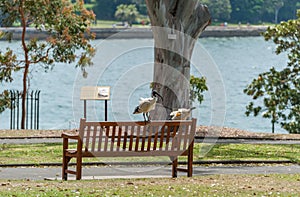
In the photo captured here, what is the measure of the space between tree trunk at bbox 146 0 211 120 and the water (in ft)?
10.3

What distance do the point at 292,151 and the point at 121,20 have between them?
117 meters

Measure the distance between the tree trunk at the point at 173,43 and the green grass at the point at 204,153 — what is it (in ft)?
9.37

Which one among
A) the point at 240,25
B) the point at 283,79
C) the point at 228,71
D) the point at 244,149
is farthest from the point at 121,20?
the point at 244,149

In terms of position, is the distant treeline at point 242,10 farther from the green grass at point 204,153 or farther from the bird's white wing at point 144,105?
the bird's white wing at point 144,105

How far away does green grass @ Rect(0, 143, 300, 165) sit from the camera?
16334 millimetres

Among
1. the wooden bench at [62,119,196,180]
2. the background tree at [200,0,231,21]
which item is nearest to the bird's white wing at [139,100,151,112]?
the wooden bench at [62,119,196,180]

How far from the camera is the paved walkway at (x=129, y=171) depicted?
46.2ft

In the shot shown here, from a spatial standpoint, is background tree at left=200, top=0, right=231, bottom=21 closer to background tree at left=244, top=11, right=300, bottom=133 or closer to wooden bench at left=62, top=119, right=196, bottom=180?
background tree at left=244, top=11, right=300, bottom=133

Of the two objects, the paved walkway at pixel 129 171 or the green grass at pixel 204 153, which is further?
the green grass at pixel 204 153

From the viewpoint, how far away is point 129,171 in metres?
15.0

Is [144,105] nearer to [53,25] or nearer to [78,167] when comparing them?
[78,167]

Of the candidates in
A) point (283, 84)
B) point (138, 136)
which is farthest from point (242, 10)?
point (138, 136)

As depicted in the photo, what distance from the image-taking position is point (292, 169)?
15461mm

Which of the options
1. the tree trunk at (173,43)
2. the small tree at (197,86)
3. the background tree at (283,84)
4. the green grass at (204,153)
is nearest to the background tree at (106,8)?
the background tree at (283,84)
